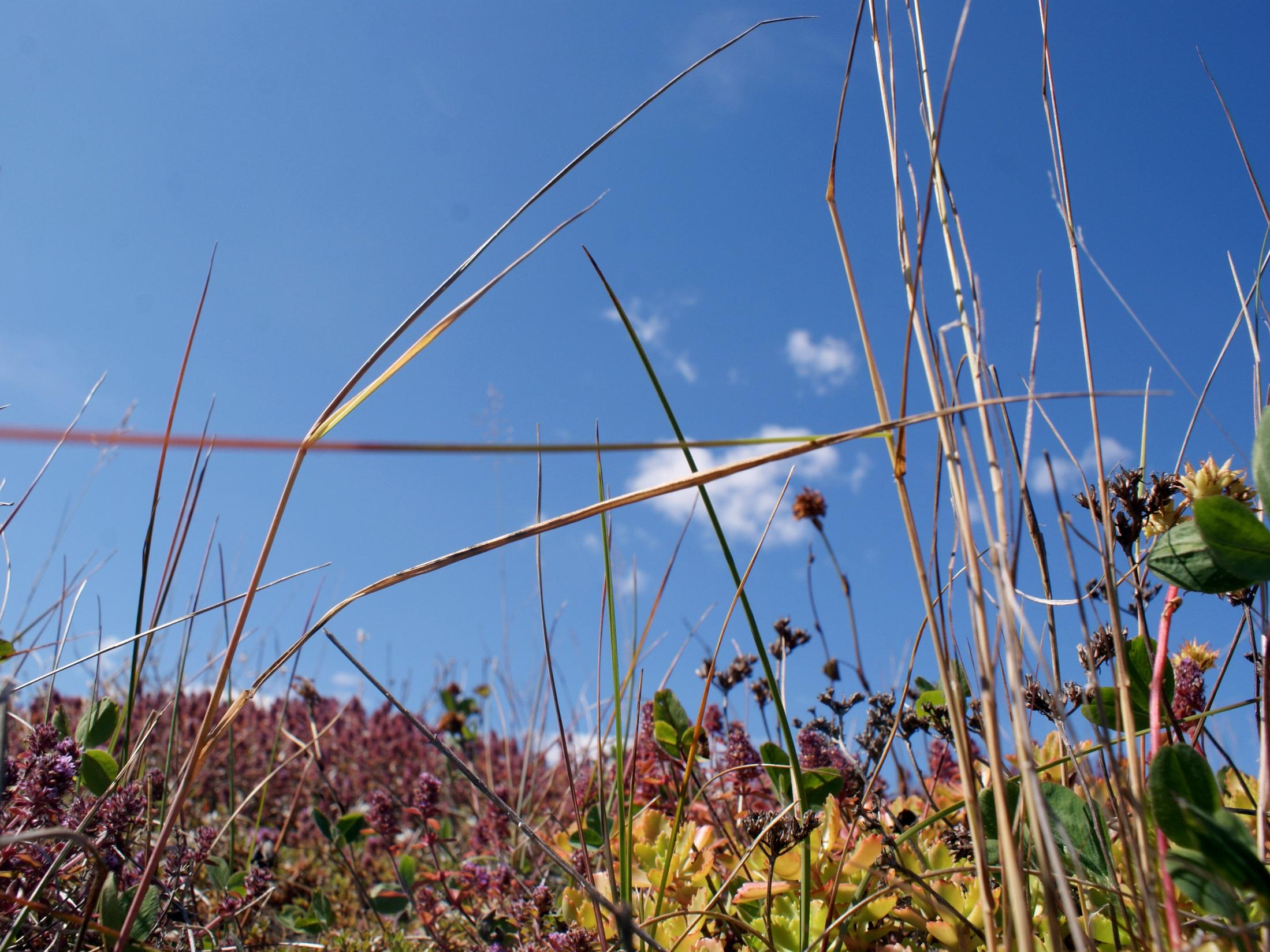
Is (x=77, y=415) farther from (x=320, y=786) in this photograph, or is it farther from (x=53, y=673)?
(x=320, y=786)

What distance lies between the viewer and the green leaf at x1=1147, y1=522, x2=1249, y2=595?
64cm

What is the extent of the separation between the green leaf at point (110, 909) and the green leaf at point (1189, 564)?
3.54 ft

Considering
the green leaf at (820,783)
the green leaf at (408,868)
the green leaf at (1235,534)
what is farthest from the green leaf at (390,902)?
the green leaf at (1235,534)

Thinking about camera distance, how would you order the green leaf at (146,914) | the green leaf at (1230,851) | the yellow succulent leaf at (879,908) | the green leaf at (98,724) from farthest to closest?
the green leaf at (98,724), the green leaf at (146,914), the yellow succulent leaf at (879,908), the green leaf at (1230,851)

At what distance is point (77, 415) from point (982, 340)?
1.36 meters

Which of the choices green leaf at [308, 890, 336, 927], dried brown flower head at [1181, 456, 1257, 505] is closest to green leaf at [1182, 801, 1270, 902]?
dried brown flower head at [1181, 456, 1257, 505]

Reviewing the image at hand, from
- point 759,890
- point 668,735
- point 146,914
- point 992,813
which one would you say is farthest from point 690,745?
point 146,914

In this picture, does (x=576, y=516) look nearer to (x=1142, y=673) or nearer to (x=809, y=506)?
(x=1142, y=673)

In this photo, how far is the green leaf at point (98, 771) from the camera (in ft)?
3.80

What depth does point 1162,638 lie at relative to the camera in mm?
643

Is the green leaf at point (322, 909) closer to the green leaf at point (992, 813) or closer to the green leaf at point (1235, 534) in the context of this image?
the green leaf at point (992, 813)

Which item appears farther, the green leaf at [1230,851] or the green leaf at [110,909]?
the green leaf at [110,909]

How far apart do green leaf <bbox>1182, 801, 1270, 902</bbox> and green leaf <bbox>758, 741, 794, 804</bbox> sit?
0.56 m

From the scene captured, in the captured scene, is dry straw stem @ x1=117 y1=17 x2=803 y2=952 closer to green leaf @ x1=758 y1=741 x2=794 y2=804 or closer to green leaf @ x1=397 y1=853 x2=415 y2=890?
green leaf @ x1=758 y1=741 x2=794 y2=804
